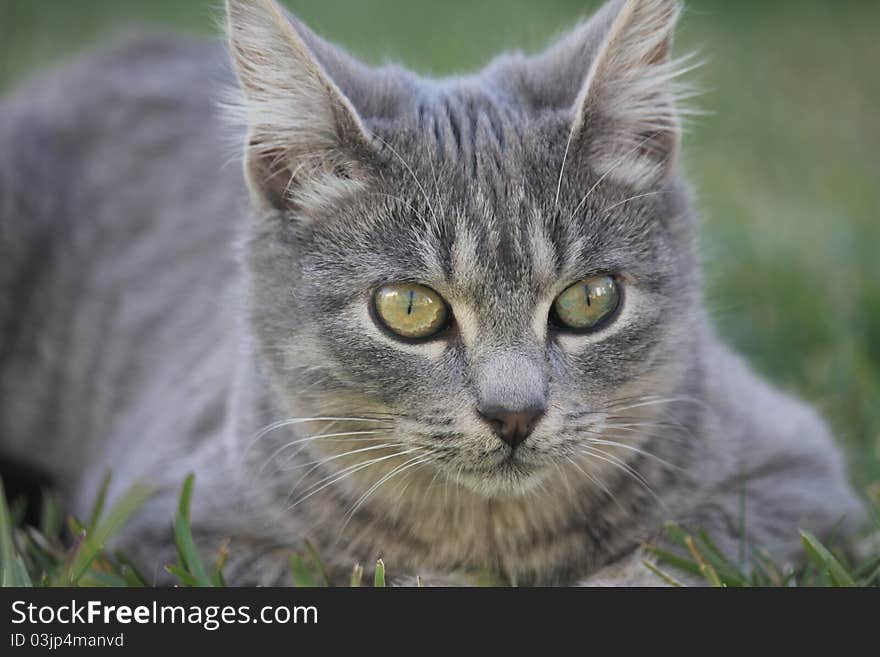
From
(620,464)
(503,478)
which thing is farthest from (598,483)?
(503,478)

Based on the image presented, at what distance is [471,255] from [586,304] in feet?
0.86

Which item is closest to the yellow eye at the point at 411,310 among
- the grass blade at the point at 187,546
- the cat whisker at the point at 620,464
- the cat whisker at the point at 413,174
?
the cat whisker at the point at 413,174

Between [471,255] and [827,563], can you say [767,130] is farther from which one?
[471,255]

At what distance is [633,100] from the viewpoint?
7.56 feet

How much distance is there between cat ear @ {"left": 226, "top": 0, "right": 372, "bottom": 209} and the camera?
214cm

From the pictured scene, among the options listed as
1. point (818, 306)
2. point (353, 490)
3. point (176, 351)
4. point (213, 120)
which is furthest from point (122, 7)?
point (353, 490)

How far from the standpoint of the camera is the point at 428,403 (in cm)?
206

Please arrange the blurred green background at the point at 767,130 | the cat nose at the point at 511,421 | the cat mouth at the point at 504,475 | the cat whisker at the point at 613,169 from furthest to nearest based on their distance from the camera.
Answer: the blurred green background at the point at 767,130 → the cat whisker at the point at 613,169 → the cat mouth at the point at 504,475 → the cat nose at the point at 511,421

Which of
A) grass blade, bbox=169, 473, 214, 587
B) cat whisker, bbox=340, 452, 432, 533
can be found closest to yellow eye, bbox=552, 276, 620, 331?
cat whisker, bbox=340, 452, 432, 533

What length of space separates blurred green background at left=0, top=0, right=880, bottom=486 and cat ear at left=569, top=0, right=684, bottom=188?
10.1 inches

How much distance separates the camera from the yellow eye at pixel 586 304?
84.0 inches

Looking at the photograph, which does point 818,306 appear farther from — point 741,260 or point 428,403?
point 428,403

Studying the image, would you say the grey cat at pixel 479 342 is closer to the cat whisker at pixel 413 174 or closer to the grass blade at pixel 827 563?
the cat whisker at pixel 413 174

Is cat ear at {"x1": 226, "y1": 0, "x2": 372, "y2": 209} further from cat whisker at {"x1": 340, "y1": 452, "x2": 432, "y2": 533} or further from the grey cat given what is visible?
cat whisker at {"x1": 340, "y1": 452, "x2": 432, "y2": 533}
